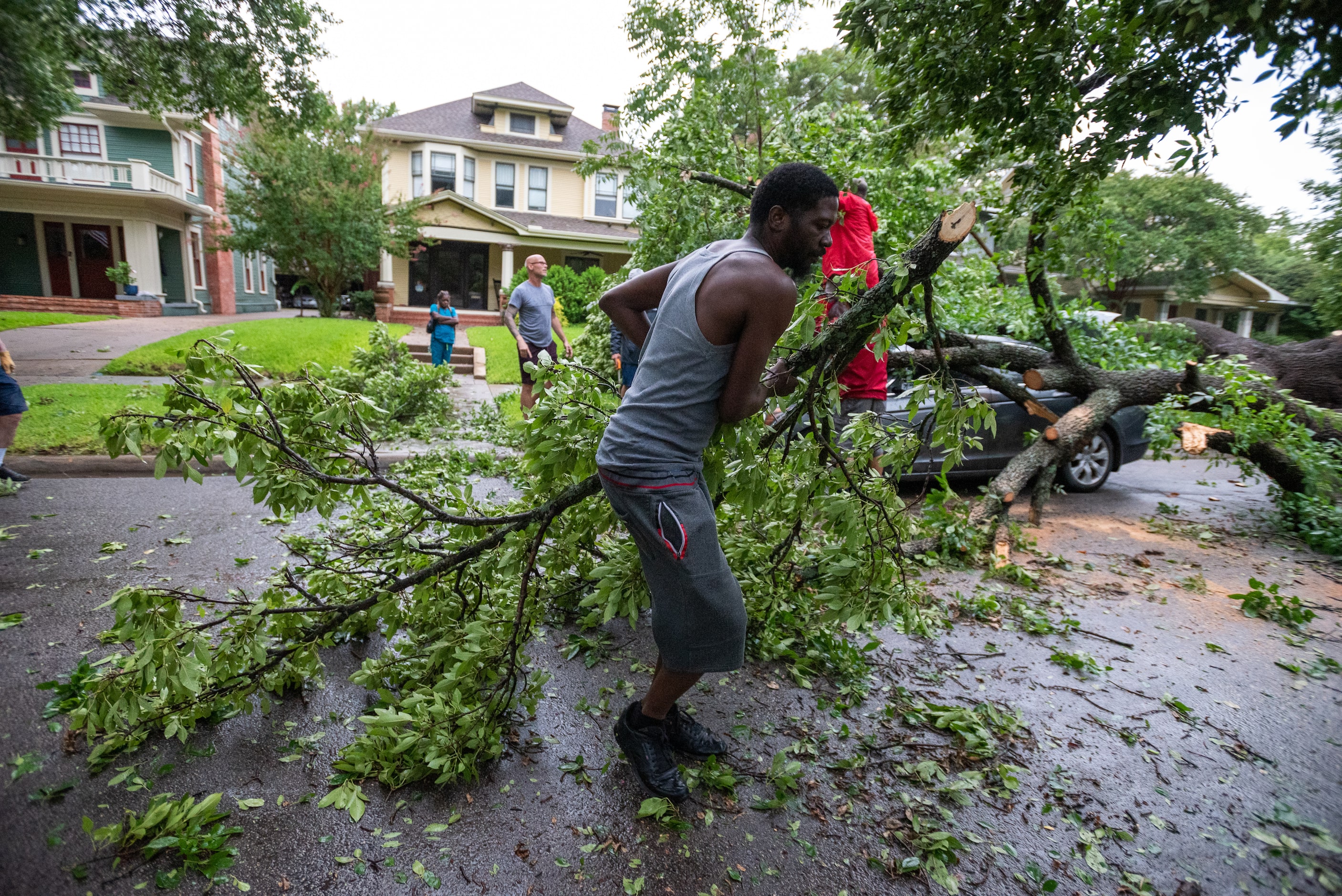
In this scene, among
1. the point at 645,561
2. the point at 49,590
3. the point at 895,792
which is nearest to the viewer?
the point at 645,561

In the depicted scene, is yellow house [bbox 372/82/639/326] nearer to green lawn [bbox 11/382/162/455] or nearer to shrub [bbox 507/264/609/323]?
shrub [bbox 507/264/609/323]

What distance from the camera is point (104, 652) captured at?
3637mm

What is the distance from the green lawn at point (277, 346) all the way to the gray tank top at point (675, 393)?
830 cm

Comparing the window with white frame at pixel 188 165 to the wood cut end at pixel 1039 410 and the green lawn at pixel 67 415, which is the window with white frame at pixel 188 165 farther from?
the wood cut end at pixel 1039 410

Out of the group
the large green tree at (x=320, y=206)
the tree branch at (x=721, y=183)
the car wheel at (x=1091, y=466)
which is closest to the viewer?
the tree branch at (x=721, y=183)

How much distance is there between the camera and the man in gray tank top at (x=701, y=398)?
2.32m

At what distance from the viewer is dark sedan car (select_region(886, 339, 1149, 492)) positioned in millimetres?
7459

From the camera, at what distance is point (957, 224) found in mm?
2764

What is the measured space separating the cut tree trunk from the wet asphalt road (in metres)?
5.31

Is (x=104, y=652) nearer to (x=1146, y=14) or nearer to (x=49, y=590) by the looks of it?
(x=49, y=590)

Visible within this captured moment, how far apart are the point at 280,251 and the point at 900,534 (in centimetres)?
2730

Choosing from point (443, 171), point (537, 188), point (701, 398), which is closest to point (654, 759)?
point (701, 398)

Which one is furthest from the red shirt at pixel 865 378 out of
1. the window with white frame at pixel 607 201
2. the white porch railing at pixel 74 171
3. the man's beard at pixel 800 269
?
the window with white frame at pixel 607 201

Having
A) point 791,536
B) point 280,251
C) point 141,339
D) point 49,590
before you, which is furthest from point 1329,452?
point 280,251
